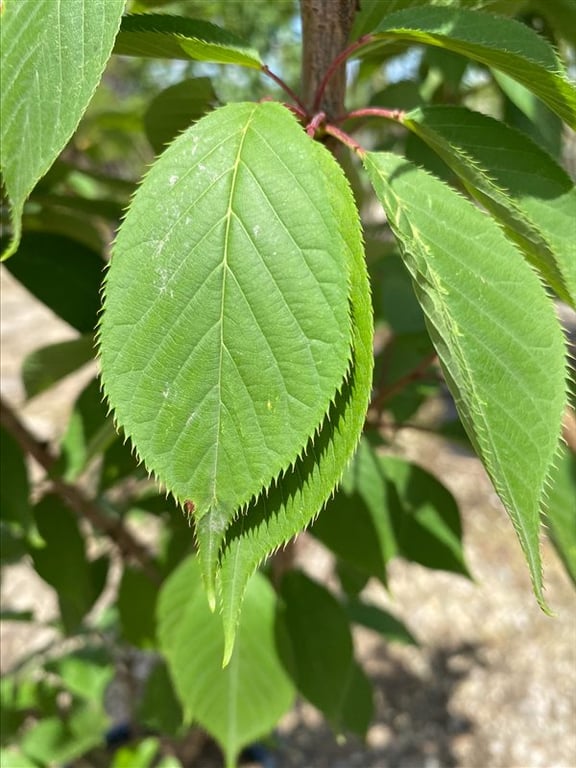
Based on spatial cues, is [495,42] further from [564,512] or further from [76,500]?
[76,500]

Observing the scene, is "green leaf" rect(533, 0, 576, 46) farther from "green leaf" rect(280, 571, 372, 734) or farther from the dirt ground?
the dirt ground

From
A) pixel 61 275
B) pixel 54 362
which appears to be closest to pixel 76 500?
pixel 54 362

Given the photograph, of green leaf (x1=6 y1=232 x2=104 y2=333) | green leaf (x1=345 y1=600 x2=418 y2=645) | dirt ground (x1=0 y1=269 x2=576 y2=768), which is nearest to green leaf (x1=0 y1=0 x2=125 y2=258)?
green leaf (x1=6 y1=232 x2=104 y2=333)

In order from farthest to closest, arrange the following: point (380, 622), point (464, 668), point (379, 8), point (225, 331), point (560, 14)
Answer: point (464, 668)
point (380, 622)
point (560, 14)
point (379, 8)
point (225, 331)

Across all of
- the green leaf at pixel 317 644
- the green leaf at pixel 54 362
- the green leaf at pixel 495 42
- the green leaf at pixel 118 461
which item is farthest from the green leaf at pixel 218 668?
the green leaf at pixel 495 42

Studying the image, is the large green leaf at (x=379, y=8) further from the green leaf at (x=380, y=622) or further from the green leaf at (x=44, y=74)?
the green leaf at (x=380, y=622)

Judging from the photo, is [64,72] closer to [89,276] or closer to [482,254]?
[482,254]
